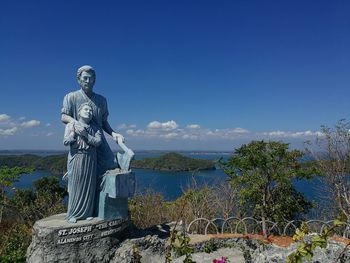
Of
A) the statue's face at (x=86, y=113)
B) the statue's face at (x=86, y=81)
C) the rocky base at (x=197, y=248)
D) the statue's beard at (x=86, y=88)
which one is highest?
the statue's face at (x=86, y=81)

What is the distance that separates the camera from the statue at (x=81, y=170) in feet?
19.9

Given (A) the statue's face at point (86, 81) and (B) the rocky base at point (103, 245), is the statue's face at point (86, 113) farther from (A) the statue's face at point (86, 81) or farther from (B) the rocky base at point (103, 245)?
(B) the rocky base at point (103, 245)

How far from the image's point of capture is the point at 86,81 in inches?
254

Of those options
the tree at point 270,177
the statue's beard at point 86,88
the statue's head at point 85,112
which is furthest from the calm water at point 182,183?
the statue's beard at point 86,88

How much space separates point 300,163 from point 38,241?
8.91m

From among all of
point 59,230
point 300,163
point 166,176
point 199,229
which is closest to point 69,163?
point 59,230

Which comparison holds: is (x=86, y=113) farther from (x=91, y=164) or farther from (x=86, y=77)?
(x=91, y=164)

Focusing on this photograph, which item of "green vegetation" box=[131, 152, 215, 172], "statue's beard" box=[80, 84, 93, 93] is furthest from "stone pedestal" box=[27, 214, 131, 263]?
"green vegetation" box=[131, 152, 215, 172]

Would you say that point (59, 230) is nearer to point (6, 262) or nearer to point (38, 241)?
point (38, 241)

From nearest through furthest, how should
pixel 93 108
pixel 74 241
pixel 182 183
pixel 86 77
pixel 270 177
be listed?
pixel 74 241
pixel 86 77
pixel 93 108
pixel 270 177
pixel 182 183

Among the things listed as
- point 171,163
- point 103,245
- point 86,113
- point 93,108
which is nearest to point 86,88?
point 93,108

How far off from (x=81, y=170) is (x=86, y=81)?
1681 millimetres

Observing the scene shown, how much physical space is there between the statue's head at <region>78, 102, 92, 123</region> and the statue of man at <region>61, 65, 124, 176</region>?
0.08 meters

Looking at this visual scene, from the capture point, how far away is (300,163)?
11633 millimetres
